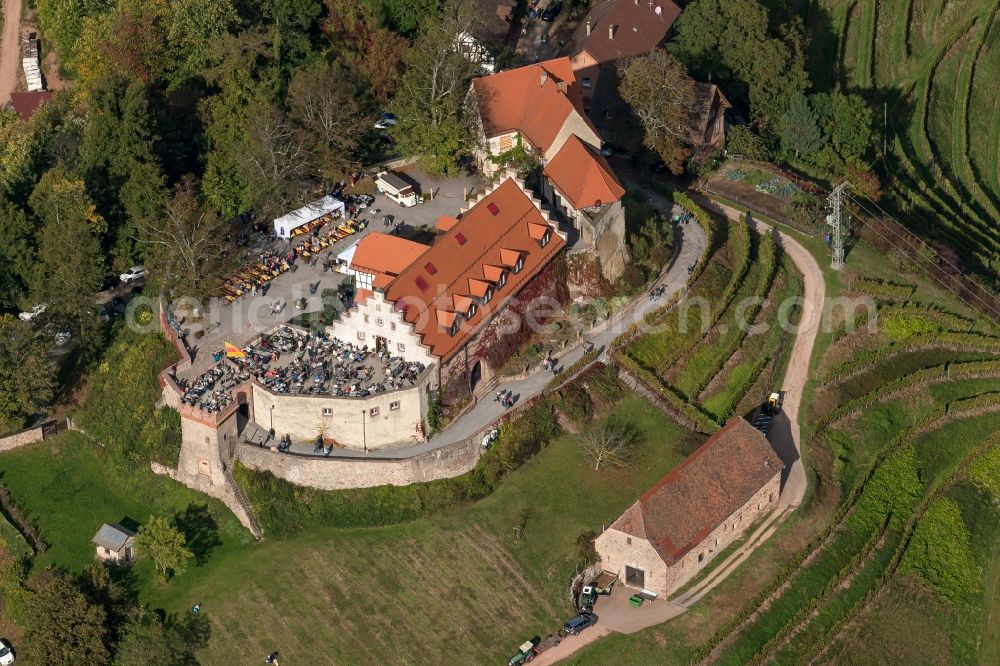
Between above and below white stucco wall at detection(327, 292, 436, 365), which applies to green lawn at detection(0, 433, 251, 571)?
below

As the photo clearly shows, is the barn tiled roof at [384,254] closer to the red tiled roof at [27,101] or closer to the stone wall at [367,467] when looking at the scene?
the stone wall at [367,467]

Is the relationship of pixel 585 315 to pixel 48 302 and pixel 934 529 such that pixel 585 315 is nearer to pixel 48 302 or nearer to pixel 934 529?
pixel 934 529

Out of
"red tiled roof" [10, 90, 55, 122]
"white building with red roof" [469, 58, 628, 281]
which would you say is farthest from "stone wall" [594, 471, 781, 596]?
"red tiled roof" [10, 90, 55, 122]

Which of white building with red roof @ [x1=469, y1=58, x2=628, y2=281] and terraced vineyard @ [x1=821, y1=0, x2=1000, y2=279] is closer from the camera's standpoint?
white building with red roof @ [x1=469, y1=58, x2=628, y2=281]

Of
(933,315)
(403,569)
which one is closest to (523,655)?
(403,569)

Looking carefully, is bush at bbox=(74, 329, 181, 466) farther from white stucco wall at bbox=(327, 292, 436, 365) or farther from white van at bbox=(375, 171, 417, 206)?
white van at bbox=(375, 171, 417, 206)

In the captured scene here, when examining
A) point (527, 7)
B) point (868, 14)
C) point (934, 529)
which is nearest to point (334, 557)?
point (934, 529)

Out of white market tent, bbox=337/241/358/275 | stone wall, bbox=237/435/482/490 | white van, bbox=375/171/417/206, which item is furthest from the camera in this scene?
white van, bbox=375/171/417/206

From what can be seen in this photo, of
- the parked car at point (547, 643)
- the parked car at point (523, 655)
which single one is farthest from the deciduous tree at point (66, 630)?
the parked car at point (547, 643)
